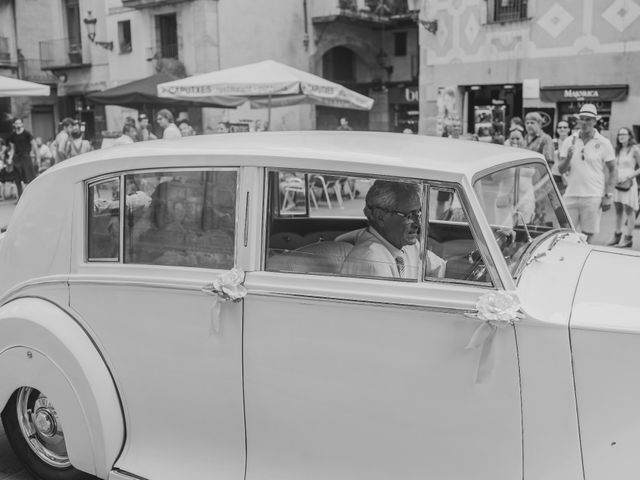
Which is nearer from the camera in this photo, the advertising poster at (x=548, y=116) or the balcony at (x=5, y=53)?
the advertising poster at (x=548, y=116)

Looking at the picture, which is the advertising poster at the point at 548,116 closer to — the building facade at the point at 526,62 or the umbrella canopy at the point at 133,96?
the building facade at the point at 526,62

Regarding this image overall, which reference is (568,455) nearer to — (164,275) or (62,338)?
(164,275)

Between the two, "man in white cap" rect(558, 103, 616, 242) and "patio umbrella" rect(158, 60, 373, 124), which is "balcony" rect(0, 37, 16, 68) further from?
"man in white cap" rect(558, 103, 616, 242)

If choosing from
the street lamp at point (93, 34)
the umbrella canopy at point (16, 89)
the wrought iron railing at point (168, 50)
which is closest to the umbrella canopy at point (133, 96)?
the umbrella canopy at point (16, 89)

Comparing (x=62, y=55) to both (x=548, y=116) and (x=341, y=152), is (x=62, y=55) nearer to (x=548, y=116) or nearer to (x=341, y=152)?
(x=548, y=116)

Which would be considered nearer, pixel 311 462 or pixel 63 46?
pixel 311 462

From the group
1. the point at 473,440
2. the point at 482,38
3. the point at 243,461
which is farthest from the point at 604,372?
the point at 482,38

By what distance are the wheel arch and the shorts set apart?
6.06 m

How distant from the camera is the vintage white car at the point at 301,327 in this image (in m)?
2.45

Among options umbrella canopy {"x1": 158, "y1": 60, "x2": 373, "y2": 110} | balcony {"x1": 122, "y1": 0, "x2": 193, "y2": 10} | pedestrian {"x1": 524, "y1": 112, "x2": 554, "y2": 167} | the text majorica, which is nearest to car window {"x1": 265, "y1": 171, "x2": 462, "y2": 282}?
pedestrian {"x1": 524, "y1": 112, "x2": 554, "y2": 167}

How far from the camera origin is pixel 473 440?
2.54m

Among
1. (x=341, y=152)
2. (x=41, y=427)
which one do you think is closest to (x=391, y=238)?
(x=341, y=152)

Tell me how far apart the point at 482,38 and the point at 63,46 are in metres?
18.7

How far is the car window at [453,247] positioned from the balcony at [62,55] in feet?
92.3
